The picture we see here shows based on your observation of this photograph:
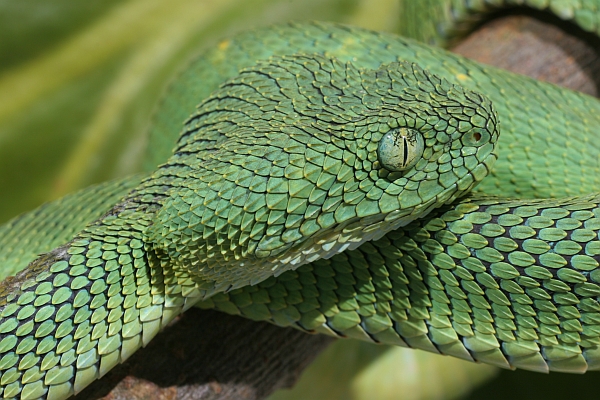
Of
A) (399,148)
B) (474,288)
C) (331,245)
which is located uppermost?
(399,148)

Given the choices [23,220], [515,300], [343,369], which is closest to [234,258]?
[515,300]

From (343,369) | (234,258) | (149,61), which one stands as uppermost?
(149,61)

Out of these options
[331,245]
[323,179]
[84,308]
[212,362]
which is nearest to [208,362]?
[212,362]

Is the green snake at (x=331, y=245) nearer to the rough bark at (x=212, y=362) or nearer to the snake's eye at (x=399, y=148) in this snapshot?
the snake's eye at (x=399, y=148)

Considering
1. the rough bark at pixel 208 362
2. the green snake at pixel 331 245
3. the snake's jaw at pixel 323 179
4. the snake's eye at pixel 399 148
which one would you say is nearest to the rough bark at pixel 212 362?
the rough bark at pixel 208 362

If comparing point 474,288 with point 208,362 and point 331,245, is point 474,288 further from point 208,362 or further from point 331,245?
point 208,362

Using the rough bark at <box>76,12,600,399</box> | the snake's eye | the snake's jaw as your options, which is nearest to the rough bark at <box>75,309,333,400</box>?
the rough bark at <box>76,12,600,399</box>

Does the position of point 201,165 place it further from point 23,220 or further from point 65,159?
point 65,159
